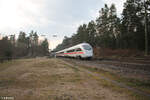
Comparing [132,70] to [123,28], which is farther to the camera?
[123,28]

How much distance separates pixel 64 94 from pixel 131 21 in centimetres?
3667

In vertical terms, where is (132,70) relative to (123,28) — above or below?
below

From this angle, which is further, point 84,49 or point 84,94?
→ point 84,49

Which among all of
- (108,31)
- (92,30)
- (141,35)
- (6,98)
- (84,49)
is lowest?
(6,98)

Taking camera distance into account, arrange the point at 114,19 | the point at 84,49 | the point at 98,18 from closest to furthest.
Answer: the point at 84,49, the point at 114,19, the point at 98,18

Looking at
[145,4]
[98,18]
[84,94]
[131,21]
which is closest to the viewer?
[84,94]

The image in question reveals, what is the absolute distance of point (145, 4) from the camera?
23625 mm

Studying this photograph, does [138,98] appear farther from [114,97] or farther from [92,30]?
[92,30]

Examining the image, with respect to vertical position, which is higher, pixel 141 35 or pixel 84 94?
pixel 141 35

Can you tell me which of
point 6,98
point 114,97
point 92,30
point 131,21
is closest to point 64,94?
point 114,97

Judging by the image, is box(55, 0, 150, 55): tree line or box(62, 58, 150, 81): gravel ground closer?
box(62, 58, 150, 81): gravel ground

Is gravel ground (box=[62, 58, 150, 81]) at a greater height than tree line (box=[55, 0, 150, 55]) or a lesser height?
lesser

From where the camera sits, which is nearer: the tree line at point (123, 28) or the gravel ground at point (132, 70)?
the gravel ground at point (132, 70)

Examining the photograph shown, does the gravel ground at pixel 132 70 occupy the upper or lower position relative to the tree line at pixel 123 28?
lower
